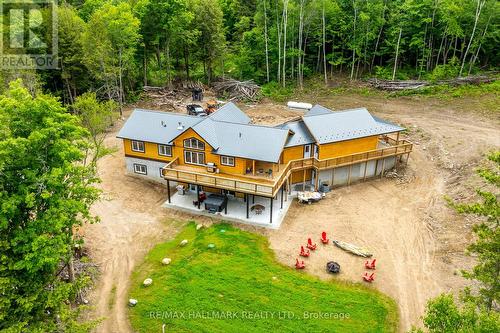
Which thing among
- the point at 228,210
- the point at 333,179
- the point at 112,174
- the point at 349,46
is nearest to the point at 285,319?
the point at 228,210

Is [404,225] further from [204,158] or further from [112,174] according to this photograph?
[112,174]

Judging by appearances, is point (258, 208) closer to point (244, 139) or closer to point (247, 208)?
point (247, 208)

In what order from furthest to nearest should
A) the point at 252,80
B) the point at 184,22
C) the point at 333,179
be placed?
the point at 252,80 < the point at 184,22 < the point at 333,179

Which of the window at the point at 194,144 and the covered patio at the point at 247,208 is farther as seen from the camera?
the window at the point at 194,144

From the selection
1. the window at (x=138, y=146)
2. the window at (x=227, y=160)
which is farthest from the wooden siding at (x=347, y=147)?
the window at (x=138, y=146)

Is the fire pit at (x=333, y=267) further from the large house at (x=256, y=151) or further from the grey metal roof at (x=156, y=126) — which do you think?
the grey metal roof at (x=156, y=126)

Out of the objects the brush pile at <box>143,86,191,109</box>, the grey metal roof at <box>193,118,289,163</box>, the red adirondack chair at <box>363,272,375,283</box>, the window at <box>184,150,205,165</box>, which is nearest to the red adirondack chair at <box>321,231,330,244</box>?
the red adirondack chair at <box>363,272,375,283</box>
